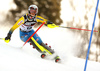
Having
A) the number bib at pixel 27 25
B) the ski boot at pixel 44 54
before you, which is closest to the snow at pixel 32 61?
the ski boot at pixel 44 54

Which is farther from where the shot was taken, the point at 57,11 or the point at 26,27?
the point at 57,11

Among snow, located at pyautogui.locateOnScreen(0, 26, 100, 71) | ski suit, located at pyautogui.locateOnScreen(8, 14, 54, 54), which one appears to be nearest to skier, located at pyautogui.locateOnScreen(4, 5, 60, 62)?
ski suit, located at pyautogui.locateOnScreen(8, 14, 54, 54)

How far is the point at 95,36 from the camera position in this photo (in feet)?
34.2

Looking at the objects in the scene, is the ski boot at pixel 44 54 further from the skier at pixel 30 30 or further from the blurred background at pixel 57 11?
the blurred background at pixel 57 11

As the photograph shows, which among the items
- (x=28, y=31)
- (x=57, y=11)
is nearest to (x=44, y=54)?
(x=28, y=31)

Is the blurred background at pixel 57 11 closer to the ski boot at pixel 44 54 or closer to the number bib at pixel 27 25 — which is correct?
the number bib at pixel 27 25

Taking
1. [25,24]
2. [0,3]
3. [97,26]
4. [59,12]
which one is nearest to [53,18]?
[59,12]

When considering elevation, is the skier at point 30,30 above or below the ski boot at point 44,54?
above

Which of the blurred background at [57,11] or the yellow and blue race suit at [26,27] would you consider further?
the blurred background at [57,11]

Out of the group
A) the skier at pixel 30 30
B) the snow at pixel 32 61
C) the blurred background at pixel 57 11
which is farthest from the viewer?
the blurred background at pixel 57 11

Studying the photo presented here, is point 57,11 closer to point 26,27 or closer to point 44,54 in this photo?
point 26,27

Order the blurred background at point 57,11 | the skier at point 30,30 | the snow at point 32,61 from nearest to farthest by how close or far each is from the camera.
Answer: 1. the snow at point 32,61
2. the skier at point 30,30
3. the blurred background at point 57,11

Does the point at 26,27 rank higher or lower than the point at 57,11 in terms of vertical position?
higher

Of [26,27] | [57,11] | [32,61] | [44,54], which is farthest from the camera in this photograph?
[57,11]
